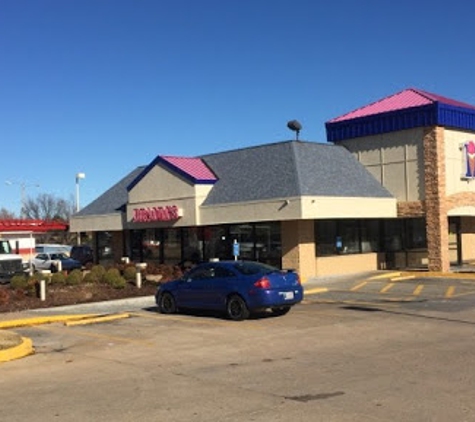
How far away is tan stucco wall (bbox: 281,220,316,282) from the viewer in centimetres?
2634

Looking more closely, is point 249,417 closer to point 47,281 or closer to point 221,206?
point 47,281

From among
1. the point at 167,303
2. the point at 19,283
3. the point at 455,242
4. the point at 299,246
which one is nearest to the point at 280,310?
the point at 167,303

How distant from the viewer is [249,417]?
686 centimetres

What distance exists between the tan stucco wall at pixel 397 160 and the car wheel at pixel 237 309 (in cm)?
1500

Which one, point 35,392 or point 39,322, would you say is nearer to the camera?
point 35,392

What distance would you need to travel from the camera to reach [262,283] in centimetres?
1551

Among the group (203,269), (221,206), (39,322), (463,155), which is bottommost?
(39,322)

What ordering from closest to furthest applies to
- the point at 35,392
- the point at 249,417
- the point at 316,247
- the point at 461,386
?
the point at 249,417 → the point at 461,386 → the point at 35,392 → the point at 316,247

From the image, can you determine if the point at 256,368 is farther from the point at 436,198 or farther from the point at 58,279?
the point at 436,198

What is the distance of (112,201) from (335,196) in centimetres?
1445

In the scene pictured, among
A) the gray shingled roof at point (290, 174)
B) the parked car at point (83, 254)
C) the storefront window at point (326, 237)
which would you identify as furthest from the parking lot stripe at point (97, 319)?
the parked car at point (83, 254)

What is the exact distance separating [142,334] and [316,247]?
1414cm

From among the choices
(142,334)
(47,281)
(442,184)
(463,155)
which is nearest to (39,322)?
(142,334)

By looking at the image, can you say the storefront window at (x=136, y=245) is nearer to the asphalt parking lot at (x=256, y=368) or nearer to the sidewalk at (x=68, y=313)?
the sidewalk at (x=68, y=313)
